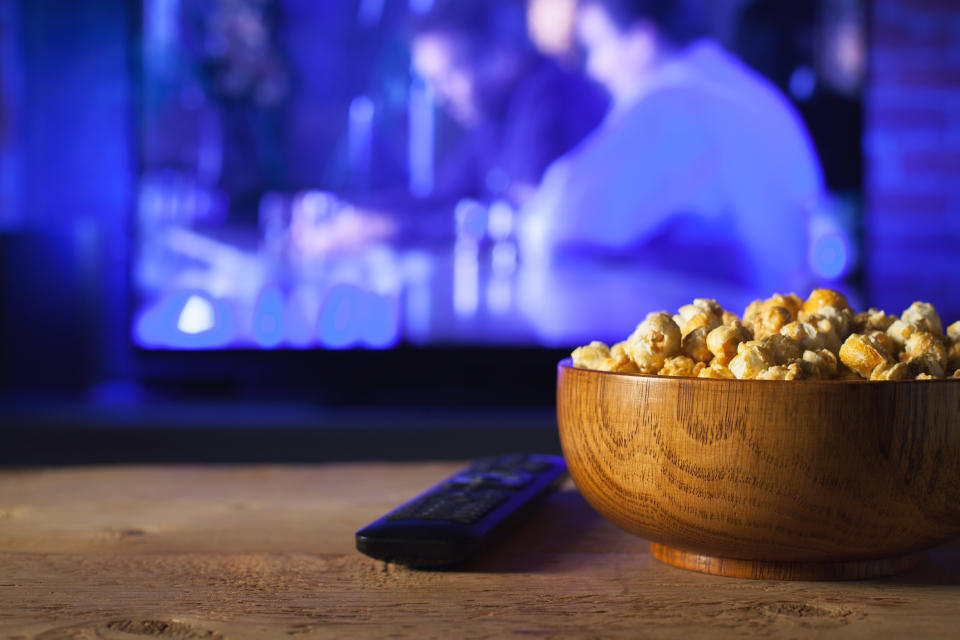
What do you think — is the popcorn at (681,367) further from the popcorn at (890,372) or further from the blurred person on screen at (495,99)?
the blurred person on screen at (495,99)

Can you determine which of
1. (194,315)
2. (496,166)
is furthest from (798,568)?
(194,315)

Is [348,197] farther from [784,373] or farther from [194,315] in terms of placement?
[784,373]

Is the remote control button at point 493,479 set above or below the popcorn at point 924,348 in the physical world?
below

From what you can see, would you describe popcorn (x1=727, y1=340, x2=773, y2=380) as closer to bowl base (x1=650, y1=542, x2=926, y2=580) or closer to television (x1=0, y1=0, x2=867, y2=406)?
bowl base (x1=650, y1=542, x2=926, y2=580)

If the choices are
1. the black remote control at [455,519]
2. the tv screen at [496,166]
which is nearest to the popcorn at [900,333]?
the black remote control at [455,519]

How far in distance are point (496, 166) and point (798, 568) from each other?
5.98 feet

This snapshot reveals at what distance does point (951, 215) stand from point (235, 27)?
6.45 ft

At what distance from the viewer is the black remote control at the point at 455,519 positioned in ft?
1.75

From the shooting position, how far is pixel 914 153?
2.51m

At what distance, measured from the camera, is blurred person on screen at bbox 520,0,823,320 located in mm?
2254

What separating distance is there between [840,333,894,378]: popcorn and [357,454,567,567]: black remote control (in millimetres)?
234

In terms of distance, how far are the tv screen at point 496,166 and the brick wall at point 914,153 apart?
0.29 m

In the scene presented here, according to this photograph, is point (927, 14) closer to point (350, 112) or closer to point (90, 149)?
point (350, 112)

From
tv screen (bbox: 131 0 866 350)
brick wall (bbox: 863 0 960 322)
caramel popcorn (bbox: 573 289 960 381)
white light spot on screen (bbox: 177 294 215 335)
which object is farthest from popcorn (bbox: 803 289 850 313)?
brick wall (bbox: 863 0 960 322)
